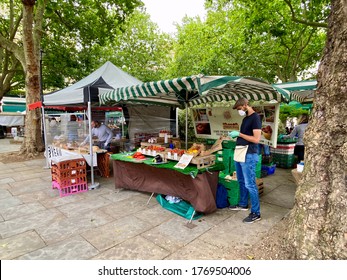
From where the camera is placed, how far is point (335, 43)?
6.91 ft

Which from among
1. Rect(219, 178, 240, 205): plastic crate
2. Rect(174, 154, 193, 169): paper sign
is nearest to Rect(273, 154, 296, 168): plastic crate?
Rect(219, 178, 240, 205): plastic crate

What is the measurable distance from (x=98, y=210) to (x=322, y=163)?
3434 millimetres

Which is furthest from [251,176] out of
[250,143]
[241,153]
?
[250,143]

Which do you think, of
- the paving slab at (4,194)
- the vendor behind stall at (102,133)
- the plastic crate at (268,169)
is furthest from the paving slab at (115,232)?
the plastic crate at (268,169)

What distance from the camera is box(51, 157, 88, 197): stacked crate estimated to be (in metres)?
4.55

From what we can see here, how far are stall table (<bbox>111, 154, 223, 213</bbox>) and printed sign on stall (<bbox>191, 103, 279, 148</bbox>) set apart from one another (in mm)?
1986

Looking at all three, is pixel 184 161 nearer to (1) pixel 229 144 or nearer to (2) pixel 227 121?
(1) pixel 229 144

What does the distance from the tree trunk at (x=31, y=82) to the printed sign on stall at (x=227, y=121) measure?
644 centimetres

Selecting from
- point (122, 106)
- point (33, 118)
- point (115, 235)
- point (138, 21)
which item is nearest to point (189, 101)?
point (122, 106)

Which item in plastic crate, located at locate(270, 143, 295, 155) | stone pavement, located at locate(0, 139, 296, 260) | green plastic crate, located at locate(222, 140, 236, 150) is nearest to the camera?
stone pavement, located at locate(0, 139, 296, 260)

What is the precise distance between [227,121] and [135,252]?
4282 mm

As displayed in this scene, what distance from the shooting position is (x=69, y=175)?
15.3 feet

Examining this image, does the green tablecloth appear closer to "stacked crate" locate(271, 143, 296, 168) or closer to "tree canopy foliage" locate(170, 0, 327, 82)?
"stacked crate" locate(271, 143, 296, 168)

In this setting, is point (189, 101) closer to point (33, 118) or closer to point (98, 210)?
point (98, 210)
